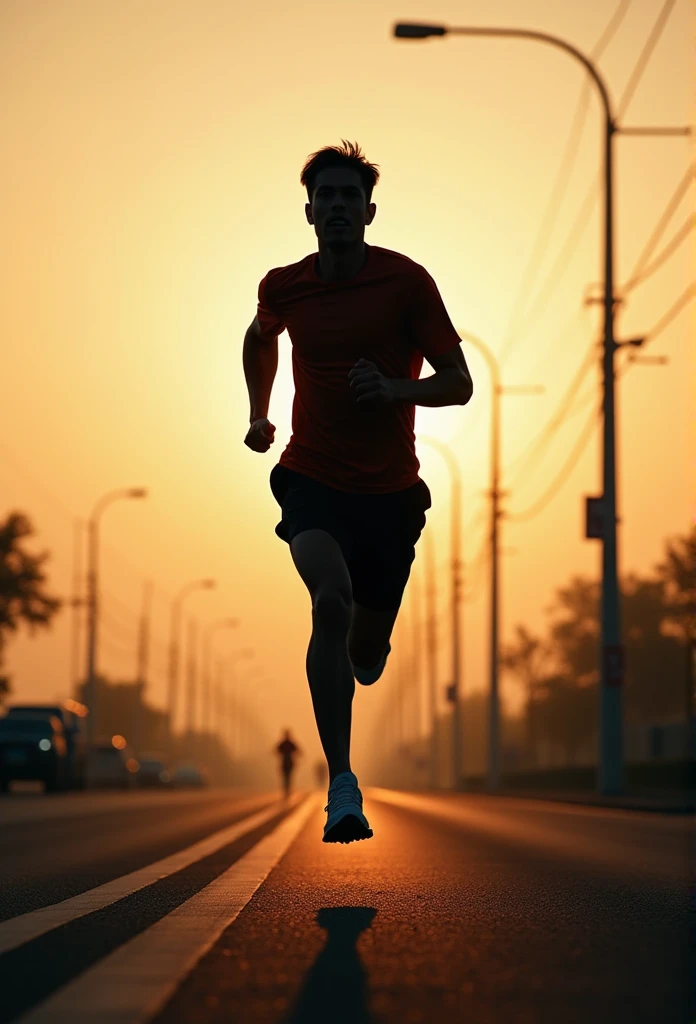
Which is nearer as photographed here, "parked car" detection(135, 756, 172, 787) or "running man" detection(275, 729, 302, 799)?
"running man" detection(275, 729, 302, 799)

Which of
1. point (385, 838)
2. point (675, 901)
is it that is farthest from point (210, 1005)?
point (385, 838)

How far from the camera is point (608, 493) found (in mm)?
27219

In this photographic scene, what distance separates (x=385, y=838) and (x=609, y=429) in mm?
17173

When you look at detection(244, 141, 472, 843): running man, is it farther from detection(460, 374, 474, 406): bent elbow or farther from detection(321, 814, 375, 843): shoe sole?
detection(321, 814, 375, 843): shoe sole

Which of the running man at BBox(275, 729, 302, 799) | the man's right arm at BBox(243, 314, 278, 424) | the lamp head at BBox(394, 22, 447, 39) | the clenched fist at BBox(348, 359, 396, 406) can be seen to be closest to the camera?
the clenched fist at BBox(348, 359, 396, 406)

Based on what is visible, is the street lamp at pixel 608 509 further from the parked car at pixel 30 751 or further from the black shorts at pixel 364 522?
the black shorts at pixel 364 522

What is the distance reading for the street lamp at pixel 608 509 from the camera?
2609 cm

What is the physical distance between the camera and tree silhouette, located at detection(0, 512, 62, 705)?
63.5 metres

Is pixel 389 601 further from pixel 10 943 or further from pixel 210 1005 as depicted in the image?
pixel 210 1005

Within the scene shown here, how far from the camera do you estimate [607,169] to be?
93.0 feet

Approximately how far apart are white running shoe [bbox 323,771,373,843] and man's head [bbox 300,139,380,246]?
2.05 metres

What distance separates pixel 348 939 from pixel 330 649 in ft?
5.73

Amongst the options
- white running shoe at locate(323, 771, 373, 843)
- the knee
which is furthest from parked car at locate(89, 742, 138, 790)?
white running shoe at locate(323, 771, 373, 843)

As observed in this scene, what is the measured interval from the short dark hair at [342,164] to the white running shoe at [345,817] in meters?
2.29
